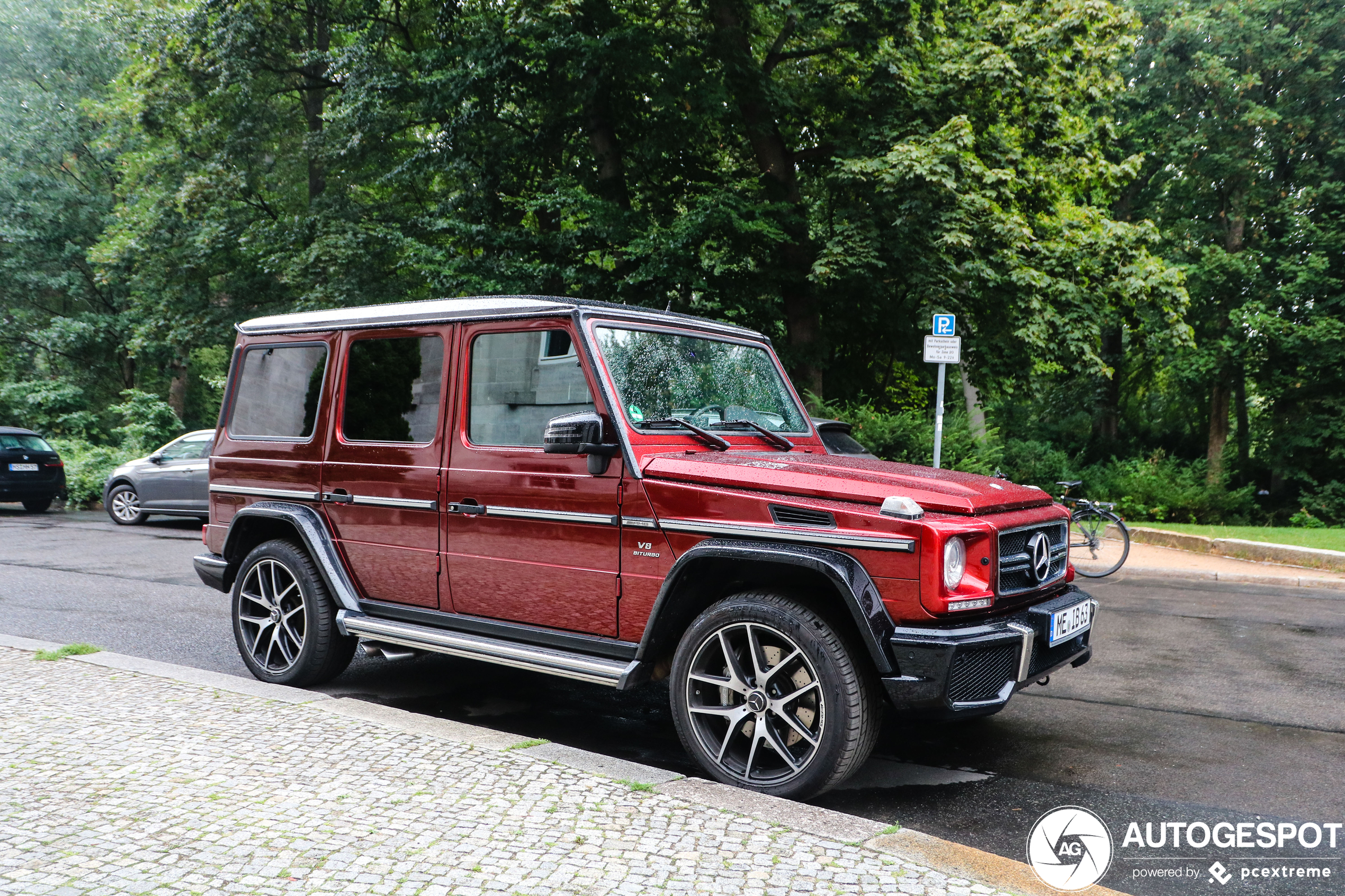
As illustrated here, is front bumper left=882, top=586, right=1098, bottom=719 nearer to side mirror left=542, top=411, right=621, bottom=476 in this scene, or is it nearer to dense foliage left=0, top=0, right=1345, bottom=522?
side mirror left=542, top=411, right=621, bottom=476

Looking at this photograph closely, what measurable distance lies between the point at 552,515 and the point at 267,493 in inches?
91.4

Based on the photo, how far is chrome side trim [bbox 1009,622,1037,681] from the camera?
408cm

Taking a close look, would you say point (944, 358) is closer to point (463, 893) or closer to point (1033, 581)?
point (1033, 581)

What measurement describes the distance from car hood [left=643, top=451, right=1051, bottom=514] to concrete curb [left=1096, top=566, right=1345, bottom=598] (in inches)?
322

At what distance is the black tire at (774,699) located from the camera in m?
3.96

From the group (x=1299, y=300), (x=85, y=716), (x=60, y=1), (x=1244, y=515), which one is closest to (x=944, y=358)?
(x=85, y=716)

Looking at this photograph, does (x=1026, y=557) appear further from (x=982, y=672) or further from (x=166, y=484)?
(x=166, y=484)

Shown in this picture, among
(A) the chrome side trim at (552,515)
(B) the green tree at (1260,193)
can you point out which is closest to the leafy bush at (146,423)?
(A) the chrome side trim at (552,515)

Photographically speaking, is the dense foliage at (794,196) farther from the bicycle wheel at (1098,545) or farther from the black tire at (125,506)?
the black tire at (125,506)

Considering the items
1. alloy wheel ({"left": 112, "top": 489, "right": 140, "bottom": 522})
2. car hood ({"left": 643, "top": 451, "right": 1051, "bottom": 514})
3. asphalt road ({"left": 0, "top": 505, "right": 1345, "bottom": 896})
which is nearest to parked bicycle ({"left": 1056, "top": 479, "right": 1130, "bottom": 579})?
asphalt road ({"left": 0, "top": 505, "right": 1345, "bottom": 896})

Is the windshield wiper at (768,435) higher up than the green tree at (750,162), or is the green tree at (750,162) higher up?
the green tree at (750,162)

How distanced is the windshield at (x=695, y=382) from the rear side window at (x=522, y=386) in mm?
198

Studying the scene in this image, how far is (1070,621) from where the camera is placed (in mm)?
4508

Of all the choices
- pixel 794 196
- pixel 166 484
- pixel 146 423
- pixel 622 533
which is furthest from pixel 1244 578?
pixel 146 423
